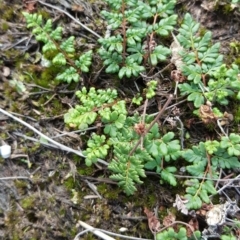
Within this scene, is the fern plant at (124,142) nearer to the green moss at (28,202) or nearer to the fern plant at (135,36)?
the fern plant at (135,36)


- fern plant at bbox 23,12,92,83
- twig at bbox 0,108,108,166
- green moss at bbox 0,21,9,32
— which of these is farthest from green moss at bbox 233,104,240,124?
green moss at bbox 0,21,9,32

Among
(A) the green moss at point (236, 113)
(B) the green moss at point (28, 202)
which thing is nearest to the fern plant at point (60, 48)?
(B) the green moss at point (28, 202)

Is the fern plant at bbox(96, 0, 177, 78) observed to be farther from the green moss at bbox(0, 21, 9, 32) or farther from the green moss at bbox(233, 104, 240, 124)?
the green moss at bbox(0, 21, 9, 32)

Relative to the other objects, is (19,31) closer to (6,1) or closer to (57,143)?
(6,1)

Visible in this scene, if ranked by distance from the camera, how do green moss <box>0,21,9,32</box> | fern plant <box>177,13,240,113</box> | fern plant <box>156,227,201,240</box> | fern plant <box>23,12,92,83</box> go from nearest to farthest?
fern plant <box>156,227,201,240</box>, fern plant <box>177,13,240,113</box>, fern plant <box>23,12,92,83</box>, green moss <box>0,21,9,32</box>

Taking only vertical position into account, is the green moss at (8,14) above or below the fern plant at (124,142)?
above

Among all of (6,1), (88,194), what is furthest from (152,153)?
(6,1)

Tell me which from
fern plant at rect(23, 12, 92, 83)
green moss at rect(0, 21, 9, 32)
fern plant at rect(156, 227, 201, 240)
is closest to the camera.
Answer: fern plant at rect(156, 227, 201, 240)

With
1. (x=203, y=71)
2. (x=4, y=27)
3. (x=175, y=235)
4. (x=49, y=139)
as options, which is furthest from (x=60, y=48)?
(x=175, y=235)
